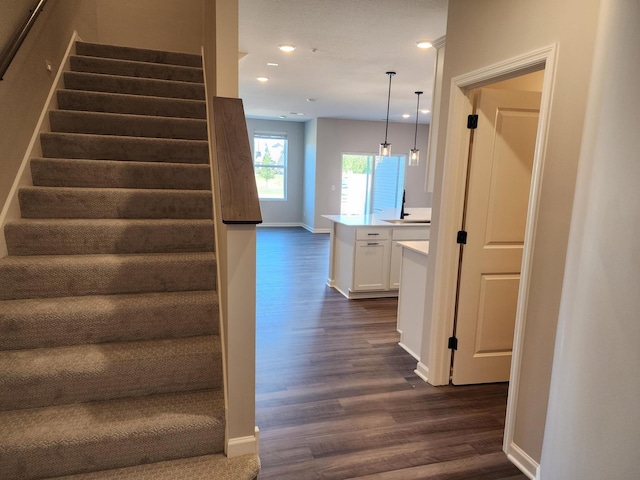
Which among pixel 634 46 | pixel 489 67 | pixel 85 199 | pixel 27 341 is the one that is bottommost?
pixel 27 341

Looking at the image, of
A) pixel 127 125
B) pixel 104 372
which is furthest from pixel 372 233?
pixel 104 372

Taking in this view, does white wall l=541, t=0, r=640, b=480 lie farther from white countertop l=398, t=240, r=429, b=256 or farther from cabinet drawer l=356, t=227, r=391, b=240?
cabinet drawer l=356, t=227, r=391, b=240

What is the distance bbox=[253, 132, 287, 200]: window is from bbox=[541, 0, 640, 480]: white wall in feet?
29.9

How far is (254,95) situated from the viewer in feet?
22.2

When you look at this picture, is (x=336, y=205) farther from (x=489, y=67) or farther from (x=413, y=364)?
(x=489, y=67)

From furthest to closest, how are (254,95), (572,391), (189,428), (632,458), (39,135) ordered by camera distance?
(254,95), (39,135), (189,428), (572,391), (632,458)

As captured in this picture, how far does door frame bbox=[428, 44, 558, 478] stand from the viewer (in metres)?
1.93

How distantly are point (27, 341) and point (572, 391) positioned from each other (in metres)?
2.26

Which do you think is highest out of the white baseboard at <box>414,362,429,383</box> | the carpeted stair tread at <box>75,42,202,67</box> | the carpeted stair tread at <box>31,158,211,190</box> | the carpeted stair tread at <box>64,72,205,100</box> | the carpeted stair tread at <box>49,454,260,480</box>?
the carpeted stair tread at <box>75,42,202,67</box>

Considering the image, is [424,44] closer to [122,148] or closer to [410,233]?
[410,233]

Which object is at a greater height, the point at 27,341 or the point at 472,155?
the point at 472,155

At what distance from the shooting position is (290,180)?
34.1ft

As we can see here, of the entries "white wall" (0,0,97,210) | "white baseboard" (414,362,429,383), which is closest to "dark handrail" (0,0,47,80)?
"white wall" (0,0,97,210)

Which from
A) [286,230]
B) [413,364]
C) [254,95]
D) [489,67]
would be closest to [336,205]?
[286,230]
